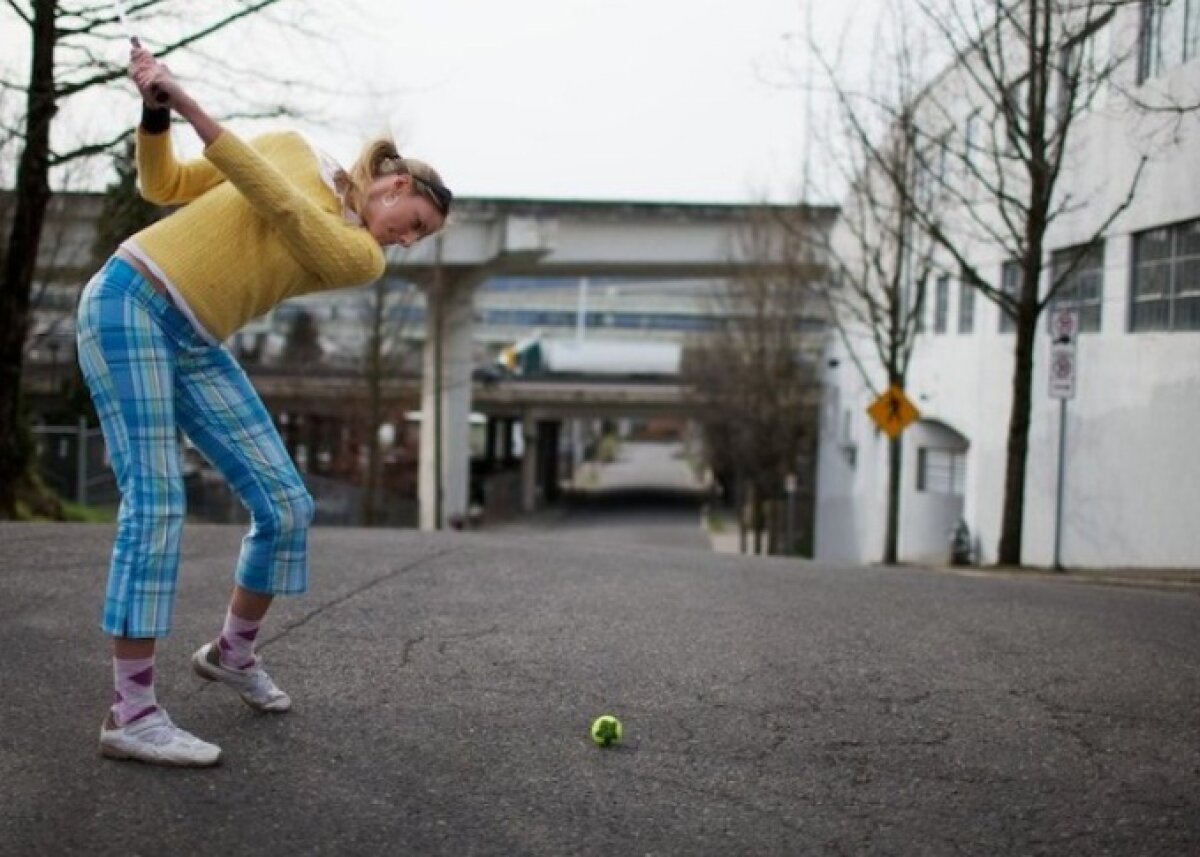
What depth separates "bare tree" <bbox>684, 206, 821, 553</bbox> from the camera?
34.2 meters

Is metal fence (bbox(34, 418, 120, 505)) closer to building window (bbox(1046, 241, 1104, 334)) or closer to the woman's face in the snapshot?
building window (bbox(1046, 241, 1104, 334))

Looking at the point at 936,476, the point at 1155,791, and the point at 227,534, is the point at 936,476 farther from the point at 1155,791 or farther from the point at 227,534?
the point at 1155,791

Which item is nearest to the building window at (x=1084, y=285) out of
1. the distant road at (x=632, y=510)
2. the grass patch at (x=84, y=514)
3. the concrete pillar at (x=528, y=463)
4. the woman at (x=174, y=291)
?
the distant road at (x=632, y=510)

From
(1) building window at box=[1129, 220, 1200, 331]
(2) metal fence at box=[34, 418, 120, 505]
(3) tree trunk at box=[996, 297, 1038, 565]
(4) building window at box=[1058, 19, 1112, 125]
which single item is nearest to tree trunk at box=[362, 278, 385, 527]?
(2) metal fence at box=[34, 418, 120, 505]

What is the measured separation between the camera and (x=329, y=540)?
33.0ft

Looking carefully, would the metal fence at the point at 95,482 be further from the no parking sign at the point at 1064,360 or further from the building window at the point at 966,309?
the no parking sign at the point at 1064,360

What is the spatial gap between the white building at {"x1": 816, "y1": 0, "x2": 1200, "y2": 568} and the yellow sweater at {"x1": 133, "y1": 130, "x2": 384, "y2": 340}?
37.5 ft

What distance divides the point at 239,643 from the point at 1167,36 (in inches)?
573

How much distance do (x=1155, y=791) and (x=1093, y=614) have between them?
3.95m

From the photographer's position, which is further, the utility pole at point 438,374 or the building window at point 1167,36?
the utility pole at point 438,374

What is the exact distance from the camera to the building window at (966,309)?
26642 mm

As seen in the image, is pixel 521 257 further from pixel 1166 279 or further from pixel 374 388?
pixel 1166 279

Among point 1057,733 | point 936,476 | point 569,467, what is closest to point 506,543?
point 1057,733

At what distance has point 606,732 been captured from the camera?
13.8 feet
